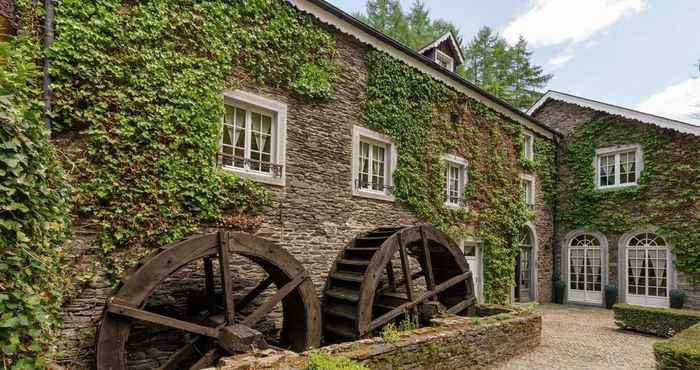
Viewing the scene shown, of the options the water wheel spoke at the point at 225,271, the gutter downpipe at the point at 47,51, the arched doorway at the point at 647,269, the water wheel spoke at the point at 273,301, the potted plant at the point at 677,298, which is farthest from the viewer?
the arched doorway at the point at 647,269

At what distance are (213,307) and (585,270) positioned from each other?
11.8m

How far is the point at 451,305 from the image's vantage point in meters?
7.46

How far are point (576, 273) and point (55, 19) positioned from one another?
557 inches

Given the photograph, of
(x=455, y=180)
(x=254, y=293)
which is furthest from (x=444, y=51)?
(x=254, y=293)

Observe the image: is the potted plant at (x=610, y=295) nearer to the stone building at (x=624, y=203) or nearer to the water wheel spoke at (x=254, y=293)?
the stone building at (x=624, y=203)

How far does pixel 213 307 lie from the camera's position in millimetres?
4867

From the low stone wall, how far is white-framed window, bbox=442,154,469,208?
10.4 feet

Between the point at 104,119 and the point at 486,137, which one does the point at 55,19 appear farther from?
the point at 486,137

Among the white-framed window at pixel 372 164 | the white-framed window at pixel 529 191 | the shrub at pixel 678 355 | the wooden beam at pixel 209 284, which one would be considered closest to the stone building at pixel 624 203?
the white-framed window at pixel 529 191

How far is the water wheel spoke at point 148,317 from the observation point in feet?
12.0

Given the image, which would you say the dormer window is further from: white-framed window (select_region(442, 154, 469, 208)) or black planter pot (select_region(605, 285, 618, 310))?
black planter pot (select_region(605, 285, 618, 310))

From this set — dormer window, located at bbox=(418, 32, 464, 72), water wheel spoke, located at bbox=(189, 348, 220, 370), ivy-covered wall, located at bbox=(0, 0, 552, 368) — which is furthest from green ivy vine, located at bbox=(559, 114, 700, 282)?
water wheel spoke, located at bbox=(189, 348, 220, 370)

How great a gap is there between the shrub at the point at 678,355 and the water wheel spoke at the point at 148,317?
520cm

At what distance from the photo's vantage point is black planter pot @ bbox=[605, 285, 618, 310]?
11211mm
